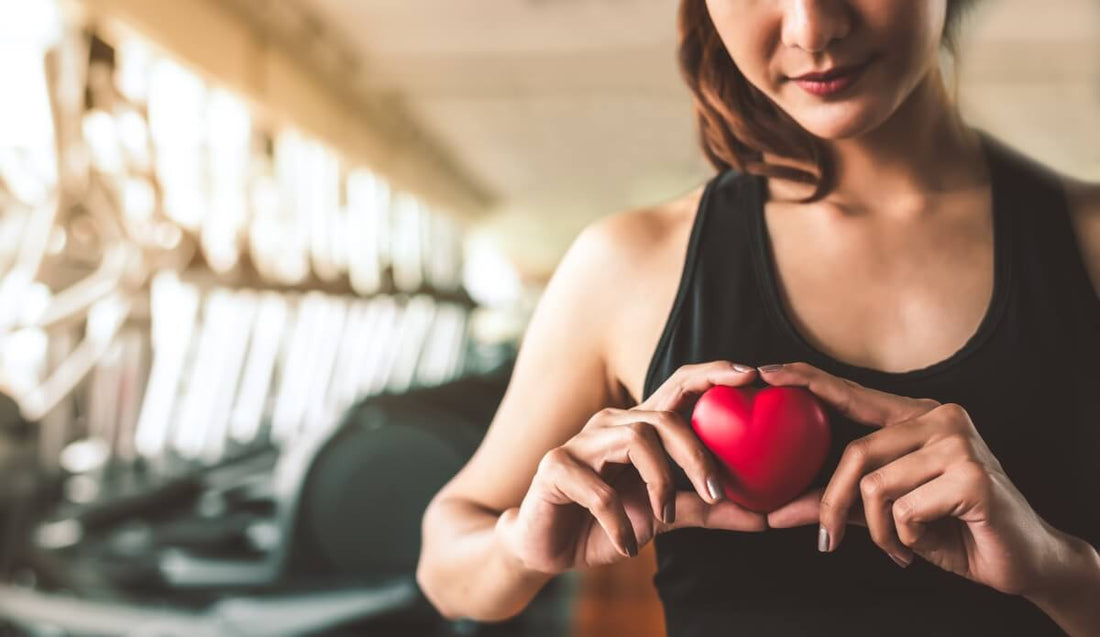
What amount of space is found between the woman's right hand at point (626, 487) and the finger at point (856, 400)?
2cm

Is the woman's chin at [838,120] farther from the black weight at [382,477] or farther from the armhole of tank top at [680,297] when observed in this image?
the black weight at [382,477]

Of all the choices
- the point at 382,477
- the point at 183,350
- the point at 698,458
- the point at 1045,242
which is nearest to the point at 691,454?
the point at 698,458

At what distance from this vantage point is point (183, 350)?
212cm

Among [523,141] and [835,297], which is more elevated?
[523,141]

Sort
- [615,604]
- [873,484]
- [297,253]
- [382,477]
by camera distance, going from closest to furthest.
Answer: [873,484]
[382,477]
[615,604]
[297,253]

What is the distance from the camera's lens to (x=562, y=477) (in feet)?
1.16

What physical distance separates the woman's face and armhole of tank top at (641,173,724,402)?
0.30ft

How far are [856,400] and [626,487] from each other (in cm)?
10

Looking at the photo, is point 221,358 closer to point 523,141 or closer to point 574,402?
point 523,141

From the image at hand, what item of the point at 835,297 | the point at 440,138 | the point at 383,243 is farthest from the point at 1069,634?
the point at 383,243

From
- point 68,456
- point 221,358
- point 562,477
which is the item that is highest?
point 562,477

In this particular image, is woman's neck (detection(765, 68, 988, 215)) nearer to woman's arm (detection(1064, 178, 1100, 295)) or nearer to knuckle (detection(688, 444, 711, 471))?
woman's arm (detection(1064, 178, 1100, 295))

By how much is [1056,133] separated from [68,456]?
204cm

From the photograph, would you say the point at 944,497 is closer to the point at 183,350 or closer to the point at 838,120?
the point at 838,120
